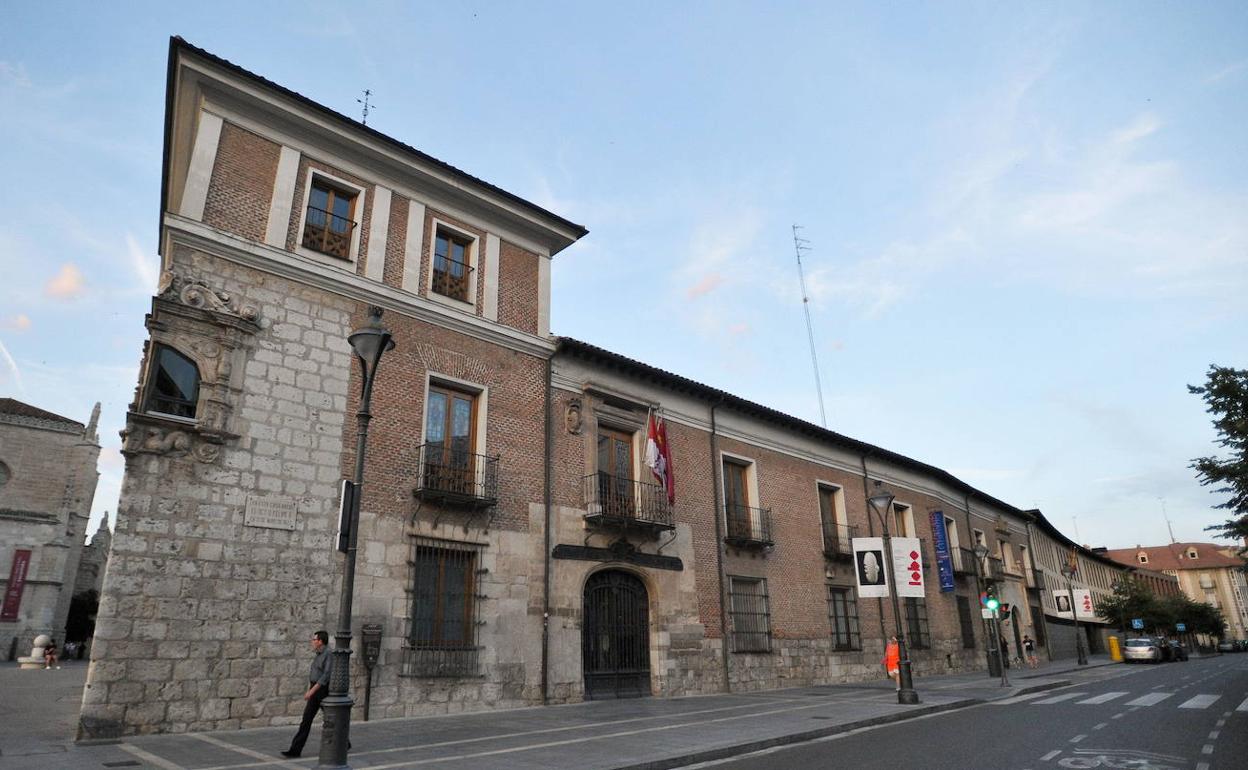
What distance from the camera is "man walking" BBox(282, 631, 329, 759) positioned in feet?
26.8

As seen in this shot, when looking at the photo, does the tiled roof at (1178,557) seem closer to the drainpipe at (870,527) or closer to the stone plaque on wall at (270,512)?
the drainpipe at (870,527)

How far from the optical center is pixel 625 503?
16.6 meters

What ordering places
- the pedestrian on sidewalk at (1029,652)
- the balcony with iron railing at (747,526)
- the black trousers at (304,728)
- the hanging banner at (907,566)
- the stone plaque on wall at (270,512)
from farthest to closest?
the pedestrian on sidewalk at (1029,652) → the balcony with iron railing at (747,526) → the hanging banner at (907,566) → the stone plaque on wall at (270,512) → the black trousers at (304,728)

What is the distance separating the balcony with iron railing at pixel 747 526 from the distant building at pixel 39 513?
3913 cm

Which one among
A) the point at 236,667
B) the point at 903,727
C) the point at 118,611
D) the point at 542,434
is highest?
the point at 542,434

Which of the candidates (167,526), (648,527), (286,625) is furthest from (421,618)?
(648,527)

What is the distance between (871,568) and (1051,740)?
7418 mm

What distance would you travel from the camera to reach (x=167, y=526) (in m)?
10.3

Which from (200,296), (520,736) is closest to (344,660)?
(520,736)

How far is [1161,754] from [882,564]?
8400 millimetres

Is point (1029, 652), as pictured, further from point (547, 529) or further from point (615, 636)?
point (547, 529)

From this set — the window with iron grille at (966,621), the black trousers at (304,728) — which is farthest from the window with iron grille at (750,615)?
the window with iron grille at (966,621)

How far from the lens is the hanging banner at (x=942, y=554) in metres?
27.6

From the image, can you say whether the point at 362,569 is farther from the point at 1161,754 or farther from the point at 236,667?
the point at 1161,754
